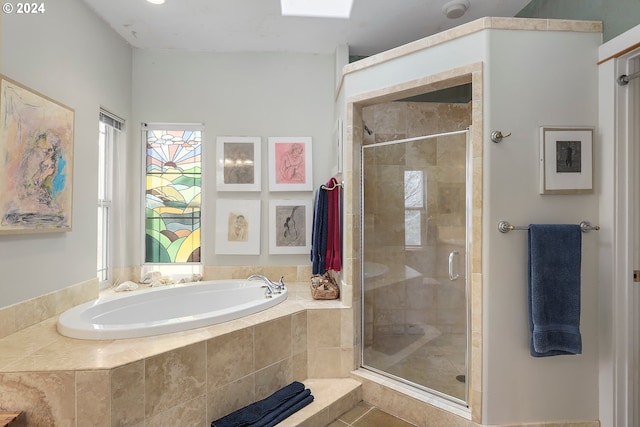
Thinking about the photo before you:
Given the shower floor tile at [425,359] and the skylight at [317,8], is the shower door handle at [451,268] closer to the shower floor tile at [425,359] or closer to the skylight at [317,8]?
the shower floor tile at [425,359]

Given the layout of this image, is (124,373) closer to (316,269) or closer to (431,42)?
(316,269)

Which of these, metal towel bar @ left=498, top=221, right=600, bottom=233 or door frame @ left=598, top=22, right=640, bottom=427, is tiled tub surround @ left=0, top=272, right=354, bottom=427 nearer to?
metal towel bar @ left=498, top=221, right=600, bottom=233

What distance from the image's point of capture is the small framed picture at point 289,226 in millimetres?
3021

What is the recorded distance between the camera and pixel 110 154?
2.84 metres

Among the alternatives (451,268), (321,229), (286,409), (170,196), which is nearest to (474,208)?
(451,268)

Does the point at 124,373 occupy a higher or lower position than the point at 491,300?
lower

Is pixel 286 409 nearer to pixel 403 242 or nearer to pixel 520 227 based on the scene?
pixel 403 242

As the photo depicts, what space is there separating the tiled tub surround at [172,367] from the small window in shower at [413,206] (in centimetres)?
75

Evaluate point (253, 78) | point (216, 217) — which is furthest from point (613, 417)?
point (253, 78)

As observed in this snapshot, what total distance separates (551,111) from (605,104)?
27 centimetres

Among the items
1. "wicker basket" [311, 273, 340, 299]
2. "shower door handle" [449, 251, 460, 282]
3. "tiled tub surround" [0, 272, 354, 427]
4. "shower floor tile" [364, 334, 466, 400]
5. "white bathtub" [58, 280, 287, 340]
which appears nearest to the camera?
"tiled tub surround" [0, 272, 354, 427]

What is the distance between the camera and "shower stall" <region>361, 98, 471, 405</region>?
85.7 inches

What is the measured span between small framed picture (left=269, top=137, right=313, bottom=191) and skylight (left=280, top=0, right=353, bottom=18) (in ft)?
3.37

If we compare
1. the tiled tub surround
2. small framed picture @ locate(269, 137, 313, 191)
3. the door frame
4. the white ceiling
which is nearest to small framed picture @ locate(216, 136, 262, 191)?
small framed picture @ locate(269, 137, 313, 191)
